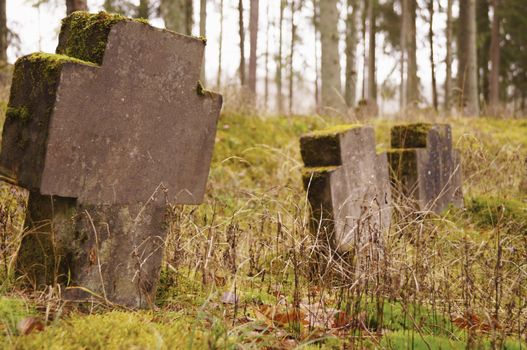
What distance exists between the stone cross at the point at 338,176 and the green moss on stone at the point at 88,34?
1.82m

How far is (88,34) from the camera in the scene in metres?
2.75

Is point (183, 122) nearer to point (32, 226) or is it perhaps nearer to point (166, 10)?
point (32, 226)

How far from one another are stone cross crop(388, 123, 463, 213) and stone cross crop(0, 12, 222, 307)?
2873 millimetres

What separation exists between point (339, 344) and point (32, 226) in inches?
65.0

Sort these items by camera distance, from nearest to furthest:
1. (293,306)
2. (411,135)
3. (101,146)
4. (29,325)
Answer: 1. (29,325)
2. (293,306)
3. (101,146)
4. (411,135)

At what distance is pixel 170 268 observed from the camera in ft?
11.2

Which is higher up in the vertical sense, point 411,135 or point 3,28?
point 3,28

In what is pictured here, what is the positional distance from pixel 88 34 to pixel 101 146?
590 millimetres

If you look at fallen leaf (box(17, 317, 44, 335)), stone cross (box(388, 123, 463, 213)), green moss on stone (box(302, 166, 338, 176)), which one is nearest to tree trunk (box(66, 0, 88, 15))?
green moss on stone (box(302, 166, 338, 176))

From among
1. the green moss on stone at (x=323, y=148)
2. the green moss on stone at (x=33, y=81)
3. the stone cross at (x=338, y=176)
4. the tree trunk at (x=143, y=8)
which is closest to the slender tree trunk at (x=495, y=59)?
the tree trunk at (x=143, y=8)

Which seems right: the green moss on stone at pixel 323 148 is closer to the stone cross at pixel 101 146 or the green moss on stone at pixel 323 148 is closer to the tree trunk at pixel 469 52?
the stone cross at pixel 101 146

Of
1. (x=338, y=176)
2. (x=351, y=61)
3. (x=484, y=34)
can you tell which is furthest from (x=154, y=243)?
(x=484, y=34)

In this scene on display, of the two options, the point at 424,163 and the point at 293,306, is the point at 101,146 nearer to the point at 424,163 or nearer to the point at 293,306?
the point at 293,306

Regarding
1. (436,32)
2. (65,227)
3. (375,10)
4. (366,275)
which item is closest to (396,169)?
(366,275)
